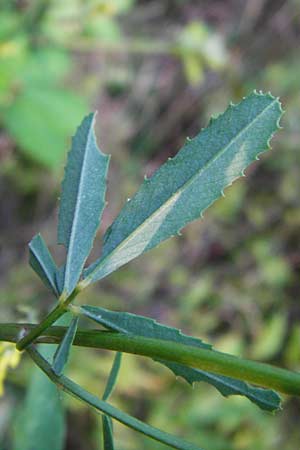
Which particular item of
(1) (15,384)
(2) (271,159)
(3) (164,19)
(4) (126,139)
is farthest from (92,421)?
(3) (164,19)

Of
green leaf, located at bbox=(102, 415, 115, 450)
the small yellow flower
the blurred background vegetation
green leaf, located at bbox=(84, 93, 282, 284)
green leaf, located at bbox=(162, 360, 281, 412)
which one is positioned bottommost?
green leaf, located at bbox=(102, 415, 115, 450)

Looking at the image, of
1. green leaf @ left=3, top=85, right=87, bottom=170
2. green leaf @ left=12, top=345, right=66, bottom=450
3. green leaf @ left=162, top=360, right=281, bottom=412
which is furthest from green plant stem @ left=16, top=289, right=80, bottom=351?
green leaf @ left=3, top=85, right=87, bottom=170

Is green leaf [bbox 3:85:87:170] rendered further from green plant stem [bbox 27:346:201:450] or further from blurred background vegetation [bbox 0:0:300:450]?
green plant stem [bbox 27:346:201:450]

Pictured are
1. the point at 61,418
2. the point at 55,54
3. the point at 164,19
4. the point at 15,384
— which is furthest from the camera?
the point at 164,19

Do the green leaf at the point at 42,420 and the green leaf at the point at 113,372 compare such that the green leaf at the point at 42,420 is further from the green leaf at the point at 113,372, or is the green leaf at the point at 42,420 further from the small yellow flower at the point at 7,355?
the green leaf at the point at 113,372

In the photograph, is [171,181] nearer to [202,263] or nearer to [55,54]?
[55,54]

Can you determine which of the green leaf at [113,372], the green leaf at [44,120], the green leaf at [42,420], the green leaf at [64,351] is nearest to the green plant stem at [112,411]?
the green leaf at [64,351]
